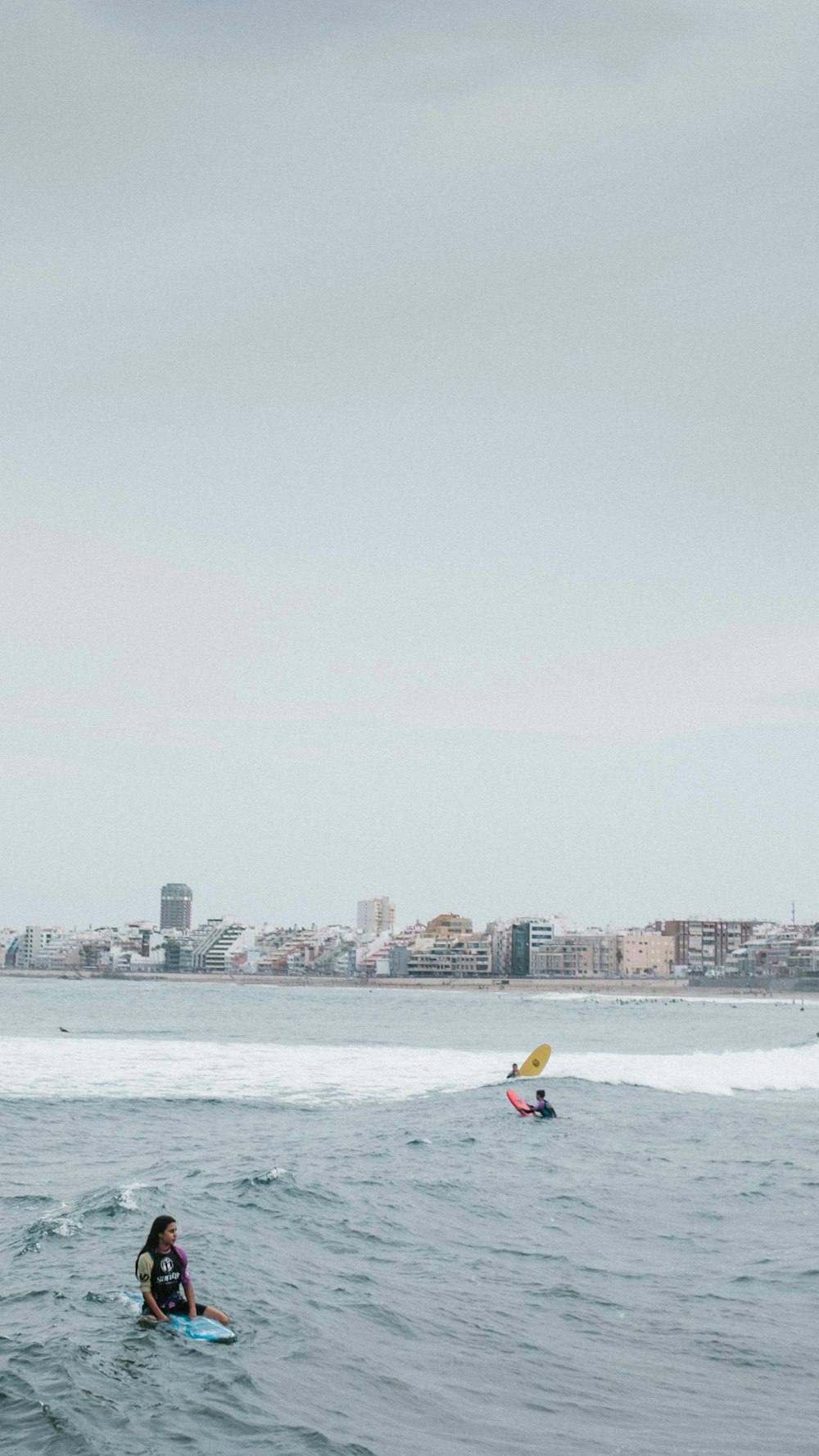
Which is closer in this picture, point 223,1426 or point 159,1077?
point 223,1426

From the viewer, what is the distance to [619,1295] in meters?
17.9

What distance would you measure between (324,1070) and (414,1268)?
3482 centimetres

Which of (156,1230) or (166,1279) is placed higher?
(156,1230)

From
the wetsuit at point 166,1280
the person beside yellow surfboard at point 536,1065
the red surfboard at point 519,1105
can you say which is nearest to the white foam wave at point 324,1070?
the person beside yellow surfboard at point 536,1065

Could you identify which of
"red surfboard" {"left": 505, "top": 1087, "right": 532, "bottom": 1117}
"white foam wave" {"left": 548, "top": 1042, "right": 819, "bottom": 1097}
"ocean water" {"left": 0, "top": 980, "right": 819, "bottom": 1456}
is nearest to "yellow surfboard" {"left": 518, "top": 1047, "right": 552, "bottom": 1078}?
"white foam wave" {"left": 548, "top": 1042, "right": 819, "bottom": 1097}

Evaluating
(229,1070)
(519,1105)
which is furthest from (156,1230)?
(229,1070)

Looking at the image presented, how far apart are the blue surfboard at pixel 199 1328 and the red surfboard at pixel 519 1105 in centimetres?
2293

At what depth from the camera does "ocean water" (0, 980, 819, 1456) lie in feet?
42.8

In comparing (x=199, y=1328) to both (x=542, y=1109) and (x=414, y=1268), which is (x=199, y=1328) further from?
(x=542, y=1109)

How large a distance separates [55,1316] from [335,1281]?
4389 millimetres

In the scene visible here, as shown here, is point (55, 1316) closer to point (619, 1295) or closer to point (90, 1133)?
point (619, 1295)

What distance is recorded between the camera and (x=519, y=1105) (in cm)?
3828

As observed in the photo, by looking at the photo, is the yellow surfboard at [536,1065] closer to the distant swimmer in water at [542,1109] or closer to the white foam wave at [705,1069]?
the white foam wave at [705,1069]

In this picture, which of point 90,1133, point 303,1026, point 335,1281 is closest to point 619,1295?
point 335,1281
